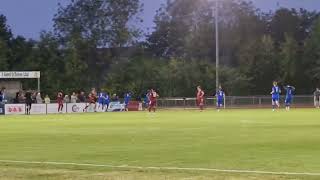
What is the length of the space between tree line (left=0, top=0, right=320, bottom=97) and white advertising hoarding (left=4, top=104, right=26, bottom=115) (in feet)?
76.8

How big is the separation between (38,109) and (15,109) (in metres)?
2.11

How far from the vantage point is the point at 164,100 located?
238 feet

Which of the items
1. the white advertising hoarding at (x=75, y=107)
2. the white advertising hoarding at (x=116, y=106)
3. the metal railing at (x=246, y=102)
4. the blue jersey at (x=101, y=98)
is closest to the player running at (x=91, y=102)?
the white advertising hoarding at (x=75, y=107)

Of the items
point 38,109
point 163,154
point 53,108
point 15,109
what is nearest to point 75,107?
point 53,108

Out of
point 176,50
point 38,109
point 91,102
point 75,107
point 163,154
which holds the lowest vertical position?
point 163,154

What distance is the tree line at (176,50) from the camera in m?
87.8

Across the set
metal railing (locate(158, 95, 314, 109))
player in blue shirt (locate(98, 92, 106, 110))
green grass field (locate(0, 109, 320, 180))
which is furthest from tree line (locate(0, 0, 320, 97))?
green grass field (locate(0, 109, 320, 180))

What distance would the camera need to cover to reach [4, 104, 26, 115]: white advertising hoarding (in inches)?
2442

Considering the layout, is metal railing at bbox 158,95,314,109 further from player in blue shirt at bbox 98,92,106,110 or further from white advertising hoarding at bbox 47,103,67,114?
white advertising hoarding at bbox 47,103,67,114

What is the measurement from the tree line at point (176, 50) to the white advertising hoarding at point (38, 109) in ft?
75.1

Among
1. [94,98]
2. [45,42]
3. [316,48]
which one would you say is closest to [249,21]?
[316,48]

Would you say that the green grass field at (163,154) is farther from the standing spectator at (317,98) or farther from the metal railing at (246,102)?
the metal railing at (246,102)

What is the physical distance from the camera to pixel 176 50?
108750 millimetres

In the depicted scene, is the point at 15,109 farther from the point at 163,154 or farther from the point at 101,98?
the point at 163,154
